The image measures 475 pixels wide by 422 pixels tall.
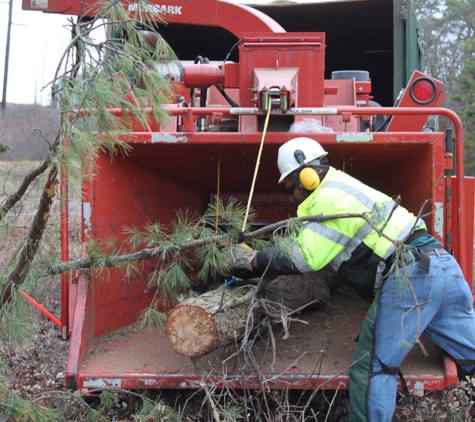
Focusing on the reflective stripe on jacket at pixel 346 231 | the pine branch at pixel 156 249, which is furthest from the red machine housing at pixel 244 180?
the reflective stripe on jacket at pixel 346 231

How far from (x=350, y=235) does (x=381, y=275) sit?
0.26 metres

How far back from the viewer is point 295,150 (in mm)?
3275

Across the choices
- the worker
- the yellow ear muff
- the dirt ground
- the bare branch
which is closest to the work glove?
the worker

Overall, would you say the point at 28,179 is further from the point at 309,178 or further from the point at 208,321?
the point at 309,178

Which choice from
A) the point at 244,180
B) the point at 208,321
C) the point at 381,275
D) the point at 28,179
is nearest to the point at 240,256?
the point at 208,321

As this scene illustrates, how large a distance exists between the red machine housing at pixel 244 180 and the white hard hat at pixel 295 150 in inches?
5.0

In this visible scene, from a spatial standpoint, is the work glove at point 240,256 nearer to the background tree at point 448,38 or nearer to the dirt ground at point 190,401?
the dirt ground at point 190,401

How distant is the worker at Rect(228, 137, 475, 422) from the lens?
3.04 m

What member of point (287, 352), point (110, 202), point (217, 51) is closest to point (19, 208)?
point (110, 202)

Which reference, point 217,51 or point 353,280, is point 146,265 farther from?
point 217,51

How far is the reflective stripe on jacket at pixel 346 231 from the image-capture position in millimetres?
3049

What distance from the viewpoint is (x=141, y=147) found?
3613mm

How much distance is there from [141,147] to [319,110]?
1006mm

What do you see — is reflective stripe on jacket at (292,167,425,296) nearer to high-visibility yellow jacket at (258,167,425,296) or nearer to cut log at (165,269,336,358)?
high-visibility yellow jacket at (258,167,425,296)
